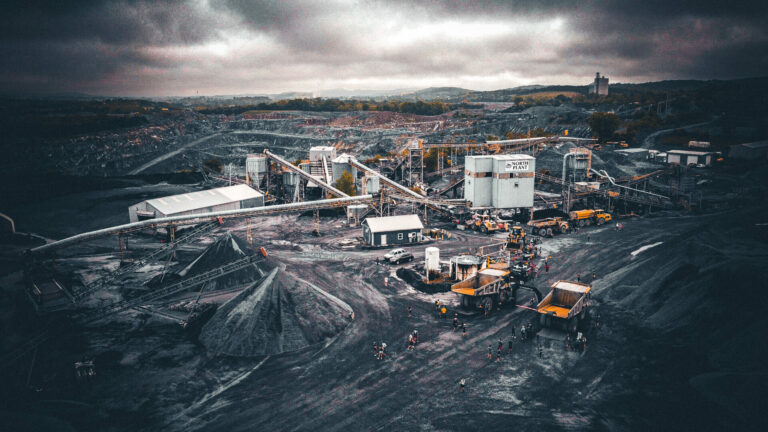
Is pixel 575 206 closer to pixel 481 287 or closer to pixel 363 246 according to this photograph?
pixel 363 246

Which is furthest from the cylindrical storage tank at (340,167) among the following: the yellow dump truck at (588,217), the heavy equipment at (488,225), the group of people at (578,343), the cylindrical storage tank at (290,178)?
the group of people at (578,343)

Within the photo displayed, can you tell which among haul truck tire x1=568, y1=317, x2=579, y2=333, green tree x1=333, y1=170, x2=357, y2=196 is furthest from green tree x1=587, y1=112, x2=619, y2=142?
haul truck tire x1=568, y1=317, x2=579, y2=333

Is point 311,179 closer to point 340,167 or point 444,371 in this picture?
point 340,167

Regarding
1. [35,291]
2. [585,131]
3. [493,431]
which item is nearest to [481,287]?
[493,431]

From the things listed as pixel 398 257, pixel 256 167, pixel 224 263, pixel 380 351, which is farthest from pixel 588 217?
pixel 256 167

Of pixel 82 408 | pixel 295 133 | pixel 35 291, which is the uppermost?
pixel 295 133

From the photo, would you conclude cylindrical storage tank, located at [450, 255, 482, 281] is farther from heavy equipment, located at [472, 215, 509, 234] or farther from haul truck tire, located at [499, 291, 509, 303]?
heavy equipment, located at [472, 215, 509, 234]
